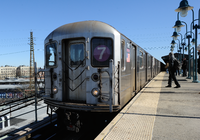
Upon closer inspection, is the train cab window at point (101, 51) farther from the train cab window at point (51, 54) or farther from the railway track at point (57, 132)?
the railway track at point (57, 132)

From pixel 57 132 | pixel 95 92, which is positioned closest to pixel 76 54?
pixel 95 92

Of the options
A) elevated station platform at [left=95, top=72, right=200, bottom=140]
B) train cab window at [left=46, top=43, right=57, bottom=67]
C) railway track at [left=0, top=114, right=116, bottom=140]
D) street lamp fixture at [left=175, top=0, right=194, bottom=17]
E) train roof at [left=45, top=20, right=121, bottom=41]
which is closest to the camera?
elevated station platform at [left=95, top=72, right=200, bottom=140]

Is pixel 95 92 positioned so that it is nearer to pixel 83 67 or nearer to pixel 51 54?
pixel 83 67

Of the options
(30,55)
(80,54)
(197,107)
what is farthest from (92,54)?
(30,55)

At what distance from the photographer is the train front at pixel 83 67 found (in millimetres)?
4289

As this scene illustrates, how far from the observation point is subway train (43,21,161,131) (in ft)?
14.1

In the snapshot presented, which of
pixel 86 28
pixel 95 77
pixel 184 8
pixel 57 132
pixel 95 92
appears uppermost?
pixel 184 8

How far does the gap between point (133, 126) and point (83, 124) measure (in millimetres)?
1472

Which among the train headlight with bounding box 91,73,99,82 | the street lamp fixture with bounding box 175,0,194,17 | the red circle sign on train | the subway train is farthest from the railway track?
the street lamp fixture with bounding box 175,0,194,17

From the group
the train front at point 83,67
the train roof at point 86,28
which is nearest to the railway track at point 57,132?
the train front at point 83,67

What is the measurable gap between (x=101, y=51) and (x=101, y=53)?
0.06 meters

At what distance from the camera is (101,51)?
14.3 feet

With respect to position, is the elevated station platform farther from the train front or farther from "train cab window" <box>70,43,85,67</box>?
A: "train cab window" <box>70,43,85,67</box>

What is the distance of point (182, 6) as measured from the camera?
10531 millimetres
